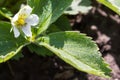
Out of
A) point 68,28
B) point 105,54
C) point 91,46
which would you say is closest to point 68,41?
point 91,46

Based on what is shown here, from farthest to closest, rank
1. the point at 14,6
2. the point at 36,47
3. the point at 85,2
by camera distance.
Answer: the point at 85,2, the point at 14,6, the point at 36,47

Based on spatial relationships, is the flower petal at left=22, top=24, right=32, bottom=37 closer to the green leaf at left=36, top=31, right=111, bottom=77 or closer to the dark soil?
the green leaf at left=36, top=31, right=111, bottom=77

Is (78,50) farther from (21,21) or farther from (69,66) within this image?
(69,66)

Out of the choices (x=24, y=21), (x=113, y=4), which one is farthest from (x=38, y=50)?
(x=113, y=4)

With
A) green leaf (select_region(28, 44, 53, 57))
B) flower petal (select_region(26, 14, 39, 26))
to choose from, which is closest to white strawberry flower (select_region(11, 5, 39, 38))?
flower petal (select_region(26, 14, 39, 26))

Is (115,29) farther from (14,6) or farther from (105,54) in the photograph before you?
(14,6)
